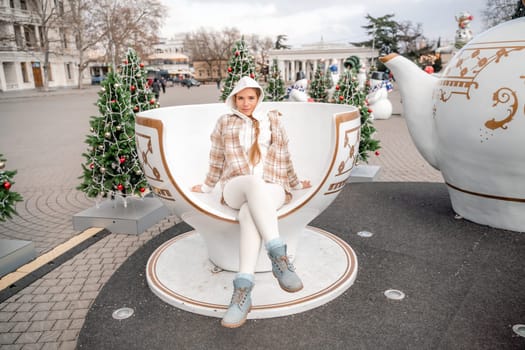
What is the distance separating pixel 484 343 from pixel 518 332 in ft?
0.95

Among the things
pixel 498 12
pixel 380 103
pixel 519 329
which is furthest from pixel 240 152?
pixel 498 12

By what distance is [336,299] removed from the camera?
9.59 feet

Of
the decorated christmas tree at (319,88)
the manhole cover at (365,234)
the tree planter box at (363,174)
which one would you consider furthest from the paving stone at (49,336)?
the decorated christmas tree at (319,88)

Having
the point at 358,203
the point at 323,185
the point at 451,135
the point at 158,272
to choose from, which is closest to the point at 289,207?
the point at 323,185

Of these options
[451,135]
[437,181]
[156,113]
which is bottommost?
[437,181]

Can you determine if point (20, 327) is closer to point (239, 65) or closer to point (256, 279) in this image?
point (256, 279)

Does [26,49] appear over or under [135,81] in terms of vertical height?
over

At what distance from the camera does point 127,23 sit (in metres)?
39.5

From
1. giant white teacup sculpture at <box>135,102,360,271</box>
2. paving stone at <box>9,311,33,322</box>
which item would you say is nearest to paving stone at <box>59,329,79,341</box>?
paving stone at <box>9,311,33,322</box>

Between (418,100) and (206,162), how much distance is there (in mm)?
2443

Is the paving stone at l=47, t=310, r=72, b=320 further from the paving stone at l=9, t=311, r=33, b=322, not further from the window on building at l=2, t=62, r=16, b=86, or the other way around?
the window on building at l=2, t=62, r=16, b=86

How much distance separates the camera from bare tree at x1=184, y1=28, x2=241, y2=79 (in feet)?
220

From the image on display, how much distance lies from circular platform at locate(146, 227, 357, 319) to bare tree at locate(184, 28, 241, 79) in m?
63.6

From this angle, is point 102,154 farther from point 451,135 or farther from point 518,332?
point 518,332
